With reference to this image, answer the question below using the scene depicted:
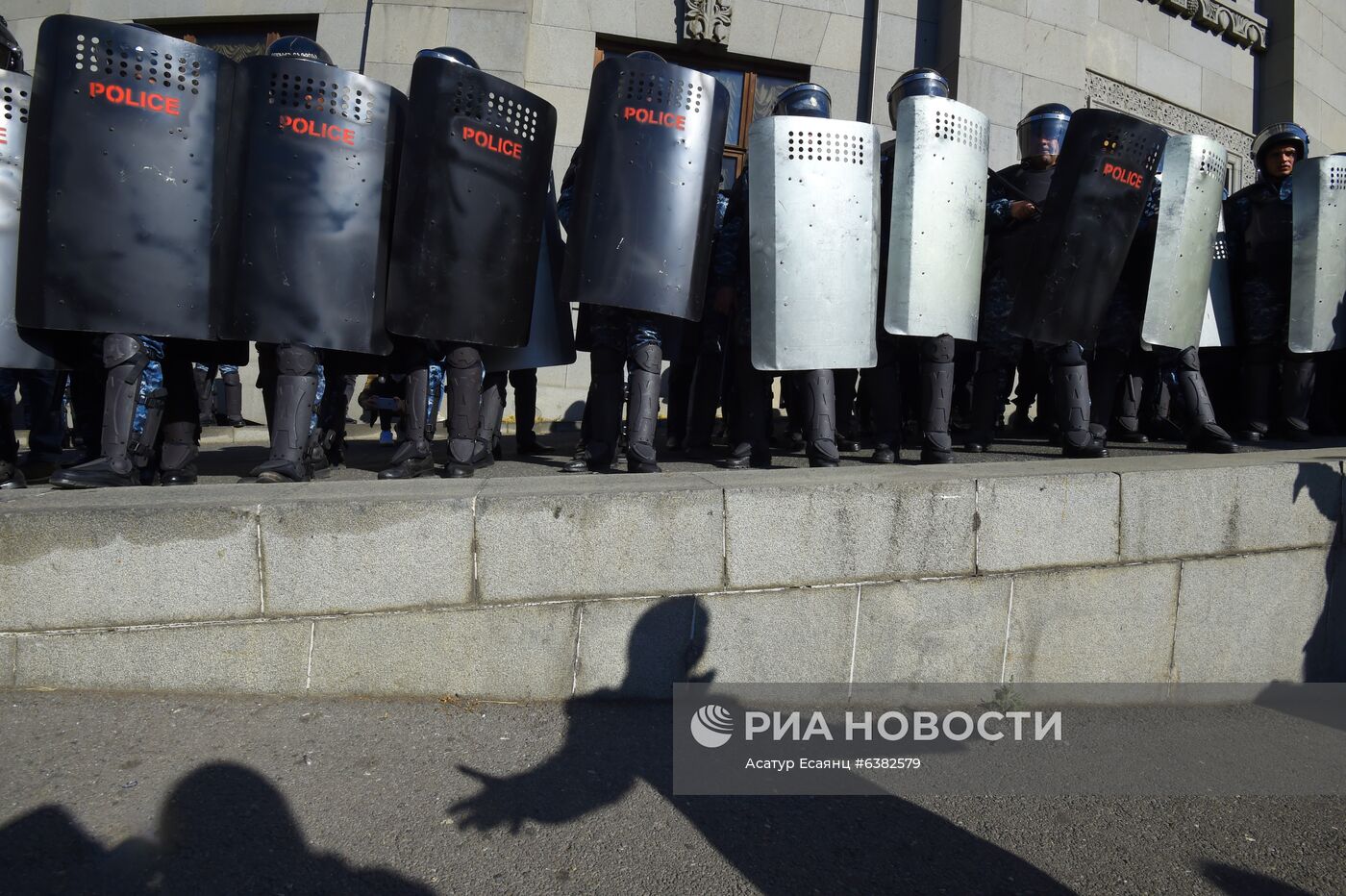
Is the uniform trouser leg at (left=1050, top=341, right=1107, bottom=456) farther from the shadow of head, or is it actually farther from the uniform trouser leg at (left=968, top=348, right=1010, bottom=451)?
the shadow of head

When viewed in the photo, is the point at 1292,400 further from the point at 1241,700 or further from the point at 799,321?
the point at 799,321

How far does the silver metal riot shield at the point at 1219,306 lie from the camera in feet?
15.0

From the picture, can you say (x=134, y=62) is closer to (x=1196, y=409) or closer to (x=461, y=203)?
(x=461, y=203)

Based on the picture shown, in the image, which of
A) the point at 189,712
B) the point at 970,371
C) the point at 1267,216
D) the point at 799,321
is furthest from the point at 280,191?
the point at 1267,216

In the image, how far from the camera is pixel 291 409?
3164 mm

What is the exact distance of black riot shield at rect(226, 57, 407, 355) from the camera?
299 centimetres

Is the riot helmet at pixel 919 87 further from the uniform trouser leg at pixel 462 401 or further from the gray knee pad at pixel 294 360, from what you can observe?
the gray knee pad at pixel 294 360

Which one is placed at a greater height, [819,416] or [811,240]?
[811,240]

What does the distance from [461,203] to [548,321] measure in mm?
987

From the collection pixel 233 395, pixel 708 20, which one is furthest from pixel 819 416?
pixel 233 395

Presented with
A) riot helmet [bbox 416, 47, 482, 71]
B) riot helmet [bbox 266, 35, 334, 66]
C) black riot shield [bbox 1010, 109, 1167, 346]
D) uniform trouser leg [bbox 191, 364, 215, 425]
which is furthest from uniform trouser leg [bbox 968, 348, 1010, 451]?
uniform trouser leg [bbox 191, 364, 215, 425]

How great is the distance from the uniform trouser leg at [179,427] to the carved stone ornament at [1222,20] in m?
10.5

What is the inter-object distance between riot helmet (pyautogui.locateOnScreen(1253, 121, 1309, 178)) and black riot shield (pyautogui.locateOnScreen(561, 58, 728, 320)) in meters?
3.66

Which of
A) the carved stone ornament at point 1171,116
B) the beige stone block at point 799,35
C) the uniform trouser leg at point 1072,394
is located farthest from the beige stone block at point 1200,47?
the uniform trouser leg at point 1072,394
